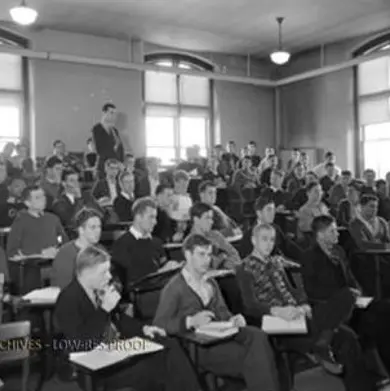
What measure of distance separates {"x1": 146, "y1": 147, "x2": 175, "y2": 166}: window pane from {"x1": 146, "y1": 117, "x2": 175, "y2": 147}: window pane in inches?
3.7

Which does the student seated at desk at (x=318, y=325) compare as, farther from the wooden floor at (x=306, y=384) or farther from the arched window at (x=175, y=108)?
the arched window at (x=175, y=108)

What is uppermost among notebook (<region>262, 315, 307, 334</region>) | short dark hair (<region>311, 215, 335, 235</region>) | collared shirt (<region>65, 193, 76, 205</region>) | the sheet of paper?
collared shirt (<region>65, 193, 76, 205</region>)

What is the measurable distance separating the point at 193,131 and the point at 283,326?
10.4m

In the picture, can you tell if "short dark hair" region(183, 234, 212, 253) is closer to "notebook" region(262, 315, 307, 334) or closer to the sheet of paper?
"notebook" region(262, 315, 307, 334)

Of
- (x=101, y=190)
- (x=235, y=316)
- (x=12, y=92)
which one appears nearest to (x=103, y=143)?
(x=101, y=190)

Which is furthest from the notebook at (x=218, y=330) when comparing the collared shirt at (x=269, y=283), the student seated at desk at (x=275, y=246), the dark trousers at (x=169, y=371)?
the student seated at desk at (x=275, y=246)

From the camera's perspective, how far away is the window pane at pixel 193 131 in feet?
42.9

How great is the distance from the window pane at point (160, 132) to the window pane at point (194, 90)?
0.68 meters

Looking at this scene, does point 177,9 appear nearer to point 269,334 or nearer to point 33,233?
point 33,233

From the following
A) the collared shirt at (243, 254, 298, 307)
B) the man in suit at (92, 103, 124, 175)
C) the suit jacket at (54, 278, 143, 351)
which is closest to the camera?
the suit jacket at (54, 278, 143, 351)

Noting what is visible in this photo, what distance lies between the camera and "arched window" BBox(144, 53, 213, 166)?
1259 cm

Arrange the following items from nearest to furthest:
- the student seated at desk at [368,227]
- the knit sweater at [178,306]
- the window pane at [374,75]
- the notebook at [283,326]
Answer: the notebook at [283,326] → the knit sweater at [178,306] → the student seated at desk at [368,227] → the window pane at [374,75]

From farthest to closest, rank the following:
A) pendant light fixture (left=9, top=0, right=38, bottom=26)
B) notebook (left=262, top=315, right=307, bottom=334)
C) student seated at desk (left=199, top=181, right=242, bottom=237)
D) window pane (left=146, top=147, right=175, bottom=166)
Answer: window pane (left=146, top=147, right=175, bottom=166) → pendant light fixture (left=9, top=0, right=38, bottom=26) → student seated at desk (left=199, top=181, right=242, bottom=237) → notebook (left=262, top=315, right=307, bottom=334)

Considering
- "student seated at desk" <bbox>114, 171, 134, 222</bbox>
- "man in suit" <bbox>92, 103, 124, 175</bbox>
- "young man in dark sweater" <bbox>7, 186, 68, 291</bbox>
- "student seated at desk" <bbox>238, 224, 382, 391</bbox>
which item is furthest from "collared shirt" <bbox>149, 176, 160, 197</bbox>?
"student seated at desk" <bbox>238, 224, 382, 391</bbox>
